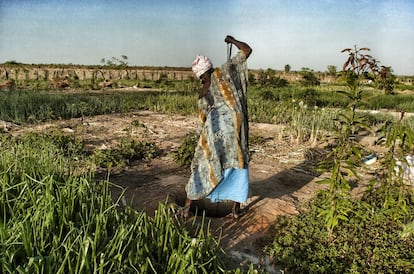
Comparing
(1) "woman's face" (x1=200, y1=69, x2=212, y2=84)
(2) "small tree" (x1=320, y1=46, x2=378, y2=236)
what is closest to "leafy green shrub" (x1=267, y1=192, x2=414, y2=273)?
(2) "small tree" (x1=320, y1=46, x2=378, y2=236)

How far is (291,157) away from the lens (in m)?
6.06

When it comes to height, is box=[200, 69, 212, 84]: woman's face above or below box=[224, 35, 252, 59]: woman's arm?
below

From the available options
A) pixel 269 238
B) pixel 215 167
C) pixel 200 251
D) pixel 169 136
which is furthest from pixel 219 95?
pixel 169 136

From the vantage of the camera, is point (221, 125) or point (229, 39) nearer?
point (221, 125)

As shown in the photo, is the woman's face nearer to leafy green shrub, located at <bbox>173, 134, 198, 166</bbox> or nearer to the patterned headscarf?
the patterned headscarf

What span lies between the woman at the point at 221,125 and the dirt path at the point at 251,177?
395 millimetres

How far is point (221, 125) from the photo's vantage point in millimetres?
3307

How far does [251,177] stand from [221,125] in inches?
72.7

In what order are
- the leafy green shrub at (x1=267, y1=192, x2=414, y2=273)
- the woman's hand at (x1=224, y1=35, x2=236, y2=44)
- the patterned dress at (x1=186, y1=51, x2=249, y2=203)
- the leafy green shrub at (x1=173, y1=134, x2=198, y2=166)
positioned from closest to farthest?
the leafy green shrub at (x1=267, y1=192, x2=414, y2=273) < the patterned dress at (x1=186, y1=51, x2=249, y2=203) < the woman's hand at (x1=224, y1=35, x2=236, y2=44) < the leafy green shrub at (x1=173, y1=134, x2=198, y2=166)

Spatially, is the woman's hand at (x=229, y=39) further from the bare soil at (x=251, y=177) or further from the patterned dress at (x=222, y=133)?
the bare soil at (x=251, y=177)

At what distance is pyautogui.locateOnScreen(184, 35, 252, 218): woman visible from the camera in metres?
3.29

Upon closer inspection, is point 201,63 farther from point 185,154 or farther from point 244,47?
point 185,154

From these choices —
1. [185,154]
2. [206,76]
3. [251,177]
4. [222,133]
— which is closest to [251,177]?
[251,177]

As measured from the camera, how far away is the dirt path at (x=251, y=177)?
344cm
